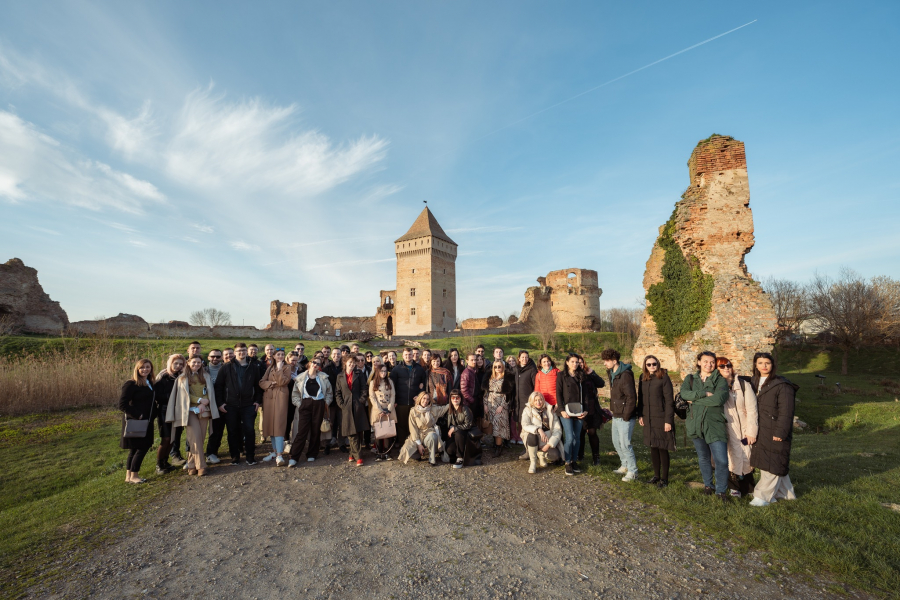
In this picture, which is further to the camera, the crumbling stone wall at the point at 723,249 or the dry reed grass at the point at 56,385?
the crumbling stone wall at the point at 723,249

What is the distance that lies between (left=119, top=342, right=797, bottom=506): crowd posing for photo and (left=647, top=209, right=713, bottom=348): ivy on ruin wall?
8076 millimetres

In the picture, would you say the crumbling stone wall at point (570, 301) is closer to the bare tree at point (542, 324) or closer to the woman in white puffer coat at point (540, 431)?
the bare tree at point (542, 324)

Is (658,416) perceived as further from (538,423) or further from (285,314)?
(285,314)

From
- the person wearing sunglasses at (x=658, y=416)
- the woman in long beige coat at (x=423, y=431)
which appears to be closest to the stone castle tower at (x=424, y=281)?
the woman in long beige coat at (x=423, y=431)

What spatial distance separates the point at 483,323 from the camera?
1876 inches

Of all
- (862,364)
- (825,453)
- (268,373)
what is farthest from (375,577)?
(862,364)

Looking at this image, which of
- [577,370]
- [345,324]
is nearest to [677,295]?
[577,370]

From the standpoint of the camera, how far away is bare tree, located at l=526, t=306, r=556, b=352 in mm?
35463

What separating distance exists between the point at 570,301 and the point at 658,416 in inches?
1664

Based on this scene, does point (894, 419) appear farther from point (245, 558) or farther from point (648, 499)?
point (245, 558)

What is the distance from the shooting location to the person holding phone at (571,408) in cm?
645

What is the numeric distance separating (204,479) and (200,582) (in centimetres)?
318

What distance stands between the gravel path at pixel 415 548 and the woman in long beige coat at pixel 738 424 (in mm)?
1372

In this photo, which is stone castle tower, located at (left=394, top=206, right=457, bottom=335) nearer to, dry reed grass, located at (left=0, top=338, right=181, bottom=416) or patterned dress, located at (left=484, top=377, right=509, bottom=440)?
dry reed grass, located at (left=0, top=338, right=181, bottom=416)
